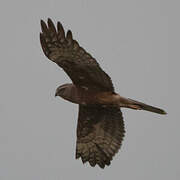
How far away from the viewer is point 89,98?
9.34 metres

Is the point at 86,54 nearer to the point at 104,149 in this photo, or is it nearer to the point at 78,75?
the point at 78,75

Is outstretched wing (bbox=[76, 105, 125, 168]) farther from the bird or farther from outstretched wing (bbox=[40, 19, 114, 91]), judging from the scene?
outstretched wing (bbox=[40, 19, 114, 91])

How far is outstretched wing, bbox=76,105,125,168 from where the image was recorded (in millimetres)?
9789

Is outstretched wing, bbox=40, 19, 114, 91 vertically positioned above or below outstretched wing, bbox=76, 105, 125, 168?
above

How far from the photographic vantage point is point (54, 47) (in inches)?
358

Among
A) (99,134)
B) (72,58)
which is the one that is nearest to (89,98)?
(72,58)

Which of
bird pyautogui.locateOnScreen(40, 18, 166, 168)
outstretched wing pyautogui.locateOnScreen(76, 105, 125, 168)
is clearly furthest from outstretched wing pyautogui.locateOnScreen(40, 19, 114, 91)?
outstretched wing pyautogui.locateOnScreen(76, 105, 125, 168)

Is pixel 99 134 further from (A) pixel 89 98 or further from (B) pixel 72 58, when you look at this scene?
(B) pixel 72 58

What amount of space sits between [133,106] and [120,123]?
686 millimetres

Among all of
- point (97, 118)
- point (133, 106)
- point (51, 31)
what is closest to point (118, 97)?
point (133, 106)

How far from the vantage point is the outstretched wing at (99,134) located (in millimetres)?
9789

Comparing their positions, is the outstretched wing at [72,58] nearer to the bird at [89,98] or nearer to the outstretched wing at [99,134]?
the bird at [89,98]

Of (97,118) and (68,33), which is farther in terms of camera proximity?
(97,118)

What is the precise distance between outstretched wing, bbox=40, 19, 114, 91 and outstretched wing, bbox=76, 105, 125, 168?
2.38 ft
